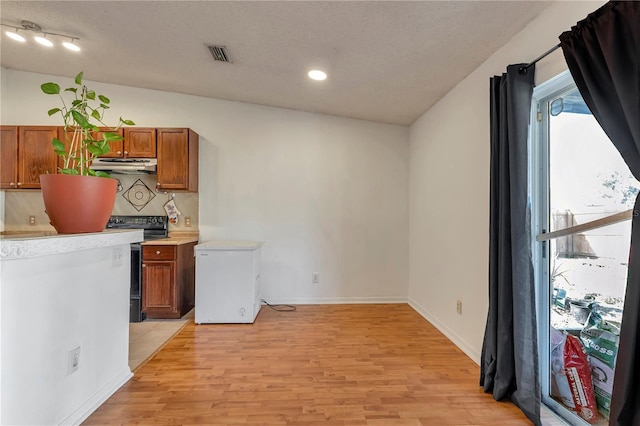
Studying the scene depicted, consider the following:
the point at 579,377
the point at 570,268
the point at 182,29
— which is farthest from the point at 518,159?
the point at 182,29

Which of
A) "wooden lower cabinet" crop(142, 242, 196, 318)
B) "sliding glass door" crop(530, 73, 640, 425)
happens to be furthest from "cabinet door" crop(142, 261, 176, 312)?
"sliding glass door" crop(530, 73, 640, 425)

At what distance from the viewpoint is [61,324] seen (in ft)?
4.98

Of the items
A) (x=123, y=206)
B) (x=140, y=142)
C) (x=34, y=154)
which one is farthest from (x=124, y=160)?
(x=34, y=154)

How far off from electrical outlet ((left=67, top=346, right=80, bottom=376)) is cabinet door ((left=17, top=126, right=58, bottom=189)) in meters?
2.91

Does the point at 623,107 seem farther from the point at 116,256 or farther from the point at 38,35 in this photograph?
the point at 38,35

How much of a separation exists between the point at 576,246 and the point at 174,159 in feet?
12.5

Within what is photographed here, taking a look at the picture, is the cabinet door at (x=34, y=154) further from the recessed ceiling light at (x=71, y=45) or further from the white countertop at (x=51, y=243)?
the white countertop at (x=51, y=243)

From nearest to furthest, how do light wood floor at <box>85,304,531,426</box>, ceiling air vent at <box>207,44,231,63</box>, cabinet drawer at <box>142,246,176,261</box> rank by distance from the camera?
light wood floor at <box>85,304,531,426</box>, ceiling air vent at <box>207,44,231,63</box>, cabinet drawer at <box>142,246,176,261</box>

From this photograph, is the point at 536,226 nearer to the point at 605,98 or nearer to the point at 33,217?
the point at 605,98

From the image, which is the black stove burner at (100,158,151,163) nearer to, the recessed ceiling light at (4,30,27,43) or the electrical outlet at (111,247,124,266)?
the recessed ceiling light at (4,30,27,43)

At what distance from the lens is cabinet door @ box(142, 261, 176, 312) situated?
3.27m

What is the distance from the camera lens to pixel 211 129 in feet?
12.8

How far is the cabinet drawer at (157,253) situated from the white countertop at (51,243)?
139 centimetres

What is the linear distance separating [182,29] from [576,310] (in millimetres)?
3313
